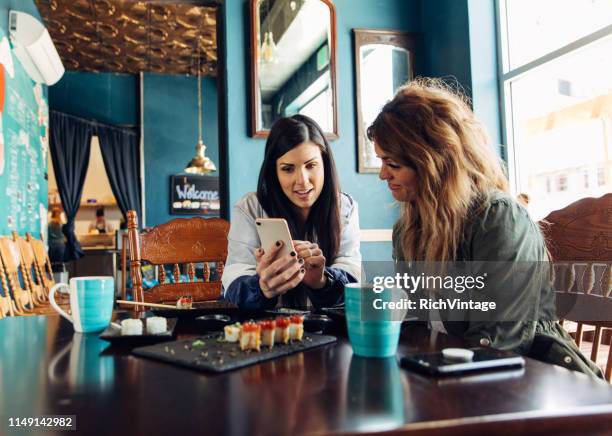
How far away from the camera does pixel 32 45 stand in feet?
14.3

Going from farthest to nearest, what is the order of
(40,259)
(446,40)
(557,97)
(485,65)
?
(40,259), (446,40), (485,65), (557,97)

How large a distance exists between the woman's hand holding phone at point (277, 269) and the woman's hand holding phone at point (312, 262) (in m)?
0.04

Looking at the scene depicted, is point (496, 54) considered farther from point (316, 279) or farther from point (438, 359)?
point (438, 359)

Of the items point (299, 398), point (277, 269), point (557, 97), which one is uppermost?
point (557, 97)

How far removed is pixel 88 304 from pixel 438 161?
87 centimetres

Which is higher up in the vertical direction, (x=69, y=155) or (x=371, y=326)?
(x=69, y=155)

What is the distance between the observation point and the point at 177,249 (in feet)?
6.23

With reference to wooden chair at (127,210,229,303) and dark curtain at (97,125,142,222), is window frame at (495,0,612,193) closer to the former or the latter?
wooden chair at (127,210,229,303)

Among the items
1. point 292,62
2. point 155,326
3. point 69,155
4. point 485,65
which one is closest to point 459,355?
point 155,326

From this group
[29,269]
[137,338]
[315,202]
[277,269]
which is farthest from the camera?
[29,269]

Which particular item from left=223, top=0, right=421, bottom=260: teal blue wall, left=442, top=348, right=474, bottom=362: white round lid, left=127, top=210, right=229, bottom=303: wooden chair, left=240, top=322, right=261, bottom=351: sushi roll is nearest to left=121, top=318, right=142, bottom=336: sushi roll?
left=240, top=322, right=261, bottom=351: sushi roll

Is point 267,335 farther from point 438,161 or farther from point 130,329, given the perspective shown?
point 438,161

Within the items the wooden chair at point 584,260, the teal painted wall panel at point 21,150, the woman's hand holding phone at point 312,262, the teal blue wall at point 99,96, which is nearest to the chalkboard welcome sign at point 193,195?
the teal blue wall at point 99,96

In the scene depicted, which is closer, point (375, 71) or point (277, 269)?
point (277, 269)
